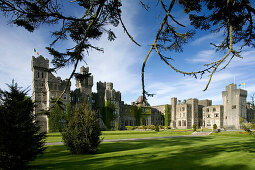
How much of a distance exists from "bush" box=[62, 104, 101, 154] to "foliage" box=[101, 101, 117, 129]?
1286 inches

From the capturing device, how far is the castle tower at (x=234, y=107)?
49.0 m

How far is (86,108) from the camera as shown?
40.9ft

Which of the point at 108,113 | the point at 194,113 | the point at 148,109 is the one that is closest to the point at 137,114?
the point at 148,109

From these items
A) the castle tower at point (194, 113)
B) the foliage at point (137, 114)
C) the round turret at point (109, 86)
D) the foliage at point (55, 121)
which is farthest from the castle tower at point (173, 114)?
the foliage at point (55, 121)

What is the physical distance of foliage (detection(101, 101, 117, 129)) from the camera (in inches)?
1745

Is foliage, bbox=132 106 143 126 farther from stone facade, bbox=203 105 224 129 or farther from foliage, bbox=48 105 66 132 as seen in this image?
foliage, bbox=48 105 66 132

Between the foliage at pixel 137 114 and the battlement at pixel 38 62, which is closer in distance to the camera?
the battlement at pixel 38 62

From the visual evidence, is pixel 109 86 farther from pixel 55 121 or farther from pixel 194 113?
pixel 194 113

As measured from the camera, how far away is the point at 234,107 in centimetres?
5006

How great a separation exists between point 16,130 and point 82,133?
4358mm

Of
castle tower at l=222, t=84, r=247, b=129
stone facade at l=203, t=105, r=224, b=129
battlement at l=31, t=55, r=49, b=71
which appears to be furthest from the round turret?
castle tower at l=222, t=84, r=247, b=129

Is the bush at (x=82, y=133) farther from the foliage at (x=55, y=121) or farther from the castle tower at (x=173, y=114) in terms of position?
the castle tower at (x=173, y=114)

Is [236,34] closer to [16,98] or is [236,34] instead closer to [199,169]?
[199,169]

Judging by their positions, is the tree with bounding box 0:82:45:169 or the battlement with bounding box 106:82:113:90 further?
the battlement with bounding box 106:82:113:90
